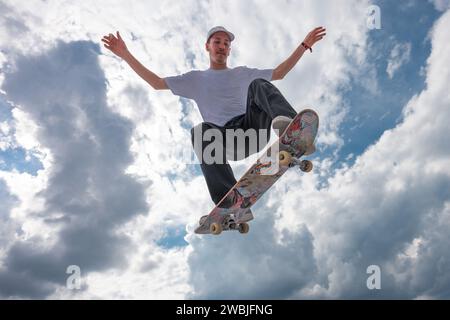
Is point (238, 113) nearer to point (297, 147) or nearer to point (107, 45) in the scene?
point (297, 147)

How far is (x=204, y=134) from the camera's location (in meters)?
7.33

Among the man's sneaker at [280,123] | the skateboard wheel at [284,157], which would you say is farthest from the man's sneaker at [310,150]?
the man's sneaker at [280,123]

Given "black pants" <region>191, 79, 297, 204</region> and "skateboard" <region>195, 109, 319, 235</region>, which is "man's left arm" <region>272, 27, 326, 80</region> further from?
"skateboard" <region>195, 109, 319, 235</region>

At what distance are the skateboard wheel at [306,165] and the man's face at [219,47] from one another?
2.92 metres

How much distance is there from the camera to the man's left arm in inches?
301

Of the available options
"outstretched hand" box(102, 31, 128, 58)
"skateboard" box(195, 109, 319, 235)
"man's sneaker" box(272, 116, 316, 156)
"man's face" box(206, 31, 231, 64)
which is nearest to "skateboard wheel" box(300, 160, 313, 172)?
"skateboard" box(195, 109, 319, 235)

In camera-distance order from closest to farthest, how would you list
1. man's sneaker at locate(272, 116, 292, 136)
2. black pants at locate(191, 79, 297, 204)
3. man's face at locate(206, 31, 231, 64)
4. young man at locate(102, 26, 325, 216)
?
man's sneaker at locate(272, 116, 292, 136), black pants at locate(191, 79, 297, 204), young man at locate(102, 26, 325, 216), man's face at locate(206, 31, 231, 64)

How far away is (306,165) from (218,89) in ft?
8.18

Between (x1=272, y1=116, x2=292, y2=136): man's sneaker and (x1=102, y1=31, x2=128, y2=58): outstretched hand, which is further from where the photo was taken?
(x1=102, y1=31, x2=128, y2=58): outstretched hand

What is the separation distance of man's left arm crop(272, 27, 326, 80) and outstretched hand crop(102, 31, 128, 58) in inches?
125

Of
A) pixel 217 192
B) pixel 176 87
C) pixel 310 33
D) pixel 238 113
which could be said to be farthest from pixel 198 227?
pixel 310 33

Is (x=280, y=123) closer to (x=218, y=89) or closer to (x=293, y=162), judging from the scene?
(x=293, y=162)

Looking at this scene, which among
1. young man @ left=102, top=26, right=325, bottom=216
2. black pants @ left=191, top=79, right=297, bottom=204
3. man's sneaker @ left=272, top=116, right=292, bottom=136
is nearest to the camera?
man's sneaker @ left=272, top=116, right=292, bottom=136

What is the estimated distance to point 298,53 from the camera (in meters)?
7.75
